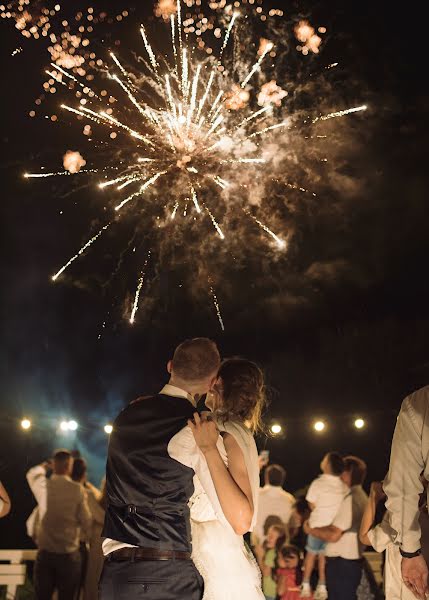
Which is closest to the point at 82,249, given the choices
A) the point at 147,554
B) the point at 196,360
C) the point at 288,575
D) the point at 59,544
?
the point at 59,544

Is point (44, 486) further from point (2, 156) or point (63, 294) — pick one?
point (63, 294)

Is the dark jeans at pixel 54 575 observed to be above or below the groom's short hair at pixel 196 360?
below

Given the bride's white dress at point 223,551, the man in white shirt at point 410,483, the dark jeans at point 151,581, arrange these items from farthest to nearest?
1. the man in white shirt at point 410,483
2. the bride's white dress at point 223,551
3. the dark jeans at point 151,581

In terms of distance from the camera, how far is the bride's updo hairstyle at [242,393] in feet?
11.7

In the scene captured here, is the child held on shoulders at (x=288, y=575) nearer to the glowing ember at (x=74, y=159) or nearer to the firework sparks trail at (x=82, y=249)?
the glowing ember at (x=74, y=159)

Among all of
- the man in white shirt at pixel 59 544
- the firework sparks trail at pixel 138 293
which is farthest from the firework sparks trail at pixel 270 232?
the man in white shirt at pixel 59 544

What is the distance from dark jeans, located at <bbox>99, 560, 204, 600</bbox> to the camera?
2799mm

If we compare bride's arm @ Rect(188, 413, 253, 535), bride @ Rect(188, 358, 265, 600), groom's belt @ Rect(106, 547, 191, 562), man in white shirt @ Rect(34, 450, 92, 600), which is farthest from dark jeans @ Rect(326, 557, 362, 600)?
groom's belt @ Rect(106, 547, 191, 562)

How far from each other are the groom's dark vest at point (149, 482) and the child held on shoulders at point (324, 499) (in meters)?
3.98

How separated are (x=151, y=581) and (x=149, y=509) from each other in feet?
0.88

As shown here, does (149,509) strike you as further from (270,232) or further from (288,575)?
(270,232)

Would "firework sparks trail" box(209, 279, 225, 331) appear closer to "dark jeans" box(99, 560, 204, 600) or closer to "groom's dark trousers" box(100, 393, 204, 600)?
"groom's dark trousers" box(100, 393, 204, 600)

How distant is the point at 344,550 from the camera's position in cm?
645

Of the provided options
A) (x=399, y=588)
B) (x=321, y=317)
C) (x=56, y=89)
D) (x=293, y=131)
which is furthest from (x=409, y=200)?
(x=399, y=588)
